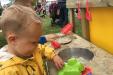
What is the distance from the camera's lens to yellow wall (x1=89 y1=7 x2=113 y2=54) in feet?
6.49

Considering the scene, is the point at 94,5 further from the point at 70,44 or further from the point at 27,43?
the point at 27,43

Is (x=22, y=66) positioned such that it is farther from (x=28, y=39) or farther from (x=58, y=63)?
(x=58, y=63)

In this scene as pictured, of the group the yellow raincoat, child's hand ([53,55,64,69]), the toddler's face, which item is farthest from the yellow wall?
the toddler's face

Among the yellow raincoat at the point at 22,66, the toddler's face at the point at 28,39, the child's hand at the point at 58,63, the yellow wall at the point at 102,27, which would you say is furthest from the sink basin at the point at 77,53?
the toddler's face at the point at 28,39

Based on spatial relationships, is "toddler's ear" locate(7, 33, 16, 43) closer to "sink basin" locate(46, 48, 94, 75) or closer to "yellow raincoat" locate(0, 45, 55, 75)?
"yellow raincoat" locate(0, 45, 55, 75)

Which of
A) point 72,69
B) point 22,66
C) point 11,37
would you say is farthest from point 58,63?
point 11,37

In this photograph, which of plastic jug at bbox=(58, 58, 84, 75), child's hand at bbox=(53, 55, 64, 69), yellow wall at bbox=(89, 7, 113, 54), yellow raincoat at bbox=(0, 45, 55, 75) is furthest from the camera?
yellow wall at bbox=(89, 7, 113, 54)

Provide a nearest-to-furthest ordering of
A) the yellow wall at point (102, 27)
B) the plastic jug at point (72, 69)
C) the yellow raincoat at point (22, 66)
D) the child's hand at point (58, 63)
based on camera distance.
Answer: the yellow raincoat at point (22, 66) < the plastic jug at point (72, 69) < the child's hand at point (58, 63) < the yellow wall at point (102, 27)

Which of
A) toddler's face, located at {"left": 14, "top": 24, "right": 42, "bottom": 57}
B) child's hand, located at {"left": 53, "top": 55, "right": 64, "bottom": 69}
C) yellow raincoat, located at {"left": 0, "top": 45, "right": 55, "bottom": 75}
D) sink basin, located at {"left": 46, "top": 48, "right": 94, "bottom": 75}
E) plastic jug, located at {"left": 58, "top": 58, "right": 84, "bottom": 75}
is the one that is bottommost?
sink basin, located at {"left": 46, "top": 48, "right": 94, "bottom": 75}

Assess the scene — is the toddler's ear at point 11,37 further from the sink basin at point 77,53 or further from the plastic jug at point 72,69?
the sink basin at point 77,53

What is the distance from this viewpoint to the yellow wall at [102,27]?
1979 mm

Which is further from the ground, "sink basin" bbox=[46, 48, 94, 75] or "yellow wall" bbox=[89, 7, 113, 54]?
"yellow wall" bbox=[89, 7, 113, 54]

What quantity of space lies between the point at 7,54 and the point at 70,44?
1.03 meters

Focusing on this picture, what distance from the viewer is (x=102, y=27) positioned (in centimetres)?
212
